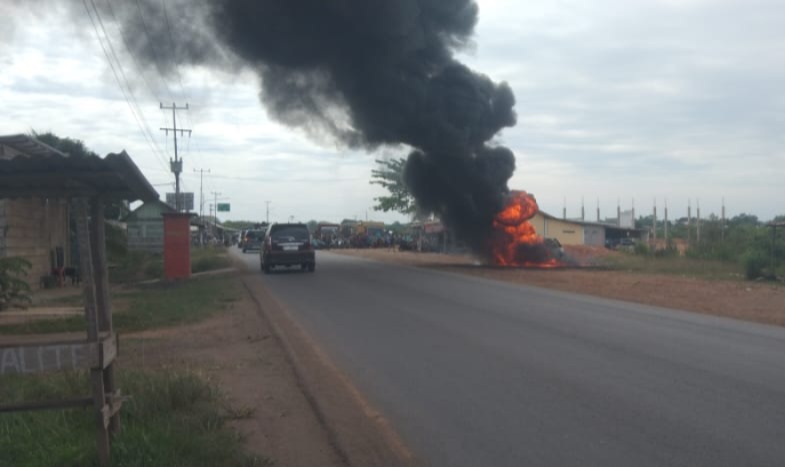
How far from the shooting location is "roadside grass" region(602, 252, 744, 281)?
29.9 meters

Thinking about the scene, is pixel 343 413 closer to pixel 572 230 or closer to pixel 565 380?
pixel 565 380

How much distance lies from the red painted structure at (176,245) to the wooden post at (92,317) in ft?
74.5

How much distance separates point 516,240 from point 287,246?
39.8ft

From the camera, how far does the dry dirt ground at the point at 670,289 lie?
57.5 feet

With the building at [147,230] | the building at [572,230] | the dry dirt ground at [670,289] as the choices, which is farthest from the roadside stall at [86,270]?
the building at [572,230]

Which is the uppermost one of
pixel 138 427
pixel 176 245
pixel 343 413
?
pixel 176 245

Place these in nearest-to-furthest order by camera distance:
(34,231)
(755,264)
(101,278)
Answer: (101,278)
(34,231)
(755,264)

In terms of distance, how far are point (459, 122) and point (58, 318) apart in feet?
75.2

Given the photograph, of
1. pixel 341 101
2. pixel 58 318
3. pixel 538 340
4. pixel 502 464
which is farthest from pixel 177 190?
pixel 502 464

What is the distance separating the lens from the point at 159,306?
18141 mm

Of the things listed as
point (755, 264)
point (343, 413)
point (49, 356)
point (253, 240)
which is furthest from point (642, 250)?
point (49, 356)

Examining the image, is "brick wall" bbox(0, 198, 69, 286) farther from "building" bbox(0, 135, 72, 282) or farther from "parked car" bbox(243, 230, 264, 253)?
"parked car" bbox(243, 230, 264, 253)

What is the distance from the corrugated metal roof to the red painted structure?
21773 millimetres

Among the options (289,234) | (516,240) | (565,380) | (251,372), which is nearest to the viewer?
(565,380)
